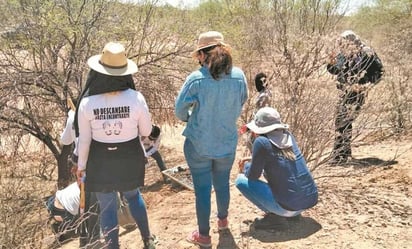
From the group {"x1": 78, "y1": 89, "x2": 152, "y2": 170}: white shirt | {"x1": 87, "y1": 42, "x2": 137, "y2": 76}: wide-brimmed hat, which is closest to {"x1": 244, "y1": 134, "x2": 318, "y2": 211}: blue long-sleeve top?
{"x1": 78, "y1": 89, "x2": 152, "y2": 170}: white shirt

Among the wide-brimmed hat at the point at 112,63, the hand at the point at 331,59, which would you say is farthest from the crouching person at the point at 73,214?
the hand at the point at 331,59

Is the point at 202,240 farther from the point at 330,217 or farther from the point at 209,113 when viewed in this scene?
the point at 330,217

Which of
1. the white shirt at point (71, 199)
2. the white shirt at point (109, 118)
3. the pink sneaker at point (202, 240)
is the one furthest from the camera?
the white shirt at point (71, 199)

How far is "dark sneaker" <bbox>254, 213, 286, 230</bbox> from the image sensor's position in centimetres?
408

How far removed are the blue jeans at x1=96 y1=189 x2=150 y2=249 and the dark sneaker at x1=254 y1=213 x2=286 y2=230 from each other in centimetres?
92

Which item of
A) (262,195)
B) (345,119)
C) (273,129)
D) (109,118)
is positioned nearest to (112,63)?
(109,118)

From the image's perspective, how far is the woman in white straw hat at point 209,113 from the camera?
3506mm

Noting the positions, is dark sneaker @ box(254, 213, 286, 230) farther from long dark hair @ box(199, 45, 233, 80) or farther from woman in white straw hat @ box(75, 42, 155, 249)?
long dark hair @ box(199, 45, 233, 80)

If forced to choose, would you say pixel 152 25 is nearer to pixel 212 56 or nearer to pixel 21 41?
pixel 21 41

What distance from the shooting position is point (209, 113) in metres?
3.57

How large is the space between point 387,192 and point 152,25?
3.84m

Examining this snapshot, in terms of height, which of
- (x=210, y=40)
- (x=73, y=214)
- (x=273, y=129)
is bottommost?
(x=73, y=214)

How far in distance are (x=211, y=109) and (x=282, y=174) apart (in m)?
0.74

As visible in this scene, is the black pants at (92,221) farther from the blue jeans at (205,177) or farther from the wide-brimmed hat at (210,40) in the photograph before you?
the wide-brimmed hat at (210,40)
